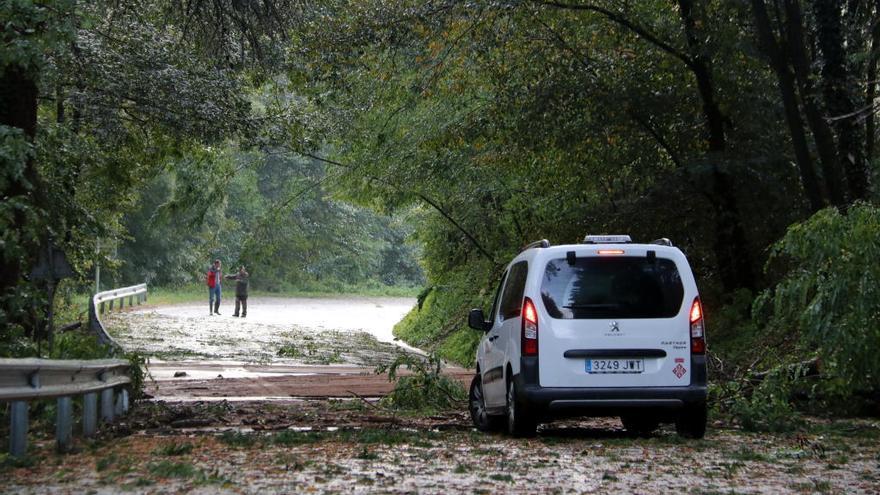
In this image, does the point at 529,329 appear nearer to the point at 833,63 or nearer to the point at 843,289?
the point at 843,289

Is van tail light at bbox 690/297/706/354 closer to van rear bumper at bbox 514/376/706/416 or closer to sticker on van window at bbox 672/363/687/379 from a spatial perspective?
sticker on van window at bbox 672/363/687/379

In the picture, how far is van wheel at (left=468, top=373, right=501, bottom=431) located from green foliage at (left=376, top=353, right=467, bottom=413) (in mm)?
1884

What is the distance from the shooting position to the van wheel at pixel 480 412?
13.7 metres

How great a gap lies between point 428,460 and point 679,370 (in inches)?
120

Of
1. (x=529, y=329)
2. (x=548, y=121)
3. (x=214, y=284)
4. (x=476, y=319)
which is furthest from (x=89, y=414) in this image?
(x=214, y=284)

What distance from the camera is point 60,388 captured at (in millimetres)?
10500

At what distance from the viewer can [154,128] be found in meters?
24.4

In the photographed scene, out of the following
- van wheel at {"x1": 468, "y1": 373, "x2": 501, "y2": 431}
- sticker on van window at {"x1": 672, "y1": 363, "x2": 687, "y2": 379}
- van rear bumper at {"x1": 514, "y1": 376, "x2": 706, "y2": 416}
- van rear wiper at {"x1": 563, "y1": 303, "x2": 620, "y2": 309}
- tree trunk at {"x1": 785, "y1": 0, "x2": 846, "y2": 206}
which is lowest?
van wheel at {"x1": 468, "y1": 373, "x2": 501, "y2": 431}

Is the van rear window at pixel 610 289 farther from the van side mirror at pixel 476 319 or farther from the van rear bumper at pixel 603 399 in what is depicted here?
the van side mirror at pixel 476 319

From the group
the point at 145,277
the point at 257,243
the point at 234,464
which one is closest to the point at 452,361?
the point at 257,243

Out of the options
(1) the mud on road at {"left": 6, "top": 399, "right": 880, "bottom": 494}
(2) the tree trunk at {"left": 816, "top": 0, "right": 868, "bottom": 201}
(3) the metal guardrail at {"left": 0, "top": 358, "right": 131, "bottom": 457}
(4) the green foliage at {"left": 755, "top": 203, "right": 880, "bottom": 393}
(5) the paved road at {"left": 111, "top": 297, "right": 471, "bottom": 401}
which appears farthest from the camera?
(5) the paved road at {"left": 111, "top": 297, "right": 471, "bottom": 401}

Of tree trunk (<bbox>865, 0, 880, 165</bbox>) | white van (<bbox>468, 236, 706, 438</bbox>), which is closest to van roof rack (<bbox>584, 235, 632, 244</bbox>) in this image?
white van (<bbox>468, 236, 706, 438</bbox>)

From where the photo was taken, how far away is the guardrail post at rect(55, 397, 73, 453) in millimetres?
10727

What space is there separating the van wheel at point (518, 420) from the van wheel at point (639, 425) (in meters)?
1.46
